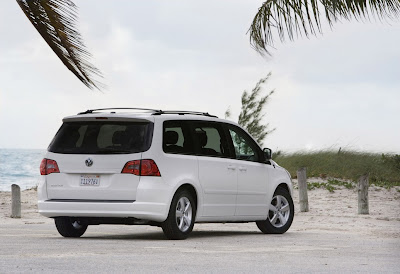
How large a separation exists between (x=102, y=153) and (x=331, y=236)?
4.35 metres

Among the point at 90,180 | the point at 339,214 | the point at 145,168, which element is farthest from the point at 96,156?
the point at 339,214

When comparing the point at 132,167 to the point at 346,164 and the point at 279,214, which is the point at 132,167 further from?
the point at 346,164

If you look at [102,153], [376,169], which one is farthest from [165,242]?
[376,169]

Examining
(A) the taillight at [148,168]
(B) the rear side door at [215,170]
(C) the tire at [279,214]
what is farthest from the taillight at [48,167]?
(C) the tire at [279,214]

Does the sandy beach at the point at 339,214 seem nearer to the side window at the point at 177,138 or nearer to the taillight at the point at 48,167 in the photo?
the side window at the point at 177,138

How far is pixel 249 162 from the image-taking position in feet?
50.4

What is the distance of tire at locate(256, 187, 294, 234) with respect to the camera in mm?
15797

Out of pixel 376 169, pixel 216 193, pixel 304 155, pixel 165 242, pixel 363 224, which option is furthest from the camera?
pixel 304 155

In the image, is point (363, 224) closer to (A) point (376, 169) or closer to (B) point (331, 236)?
(B) point (331, 236)

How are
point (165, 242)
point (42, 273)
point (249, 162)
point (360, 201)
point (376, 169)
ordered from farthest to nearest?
point (376, 169), point (360, 201), point (249, 162), point (165, 242), point (42, 273)

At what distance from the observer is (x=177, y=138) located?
13.8 metres

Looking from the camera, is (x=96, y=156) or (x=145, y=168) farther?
(x=96, y=156)

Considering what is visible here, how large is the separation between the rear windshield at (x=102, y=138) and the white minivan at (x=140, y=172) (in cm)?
1

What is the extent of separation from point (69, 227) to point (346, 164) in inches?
777
